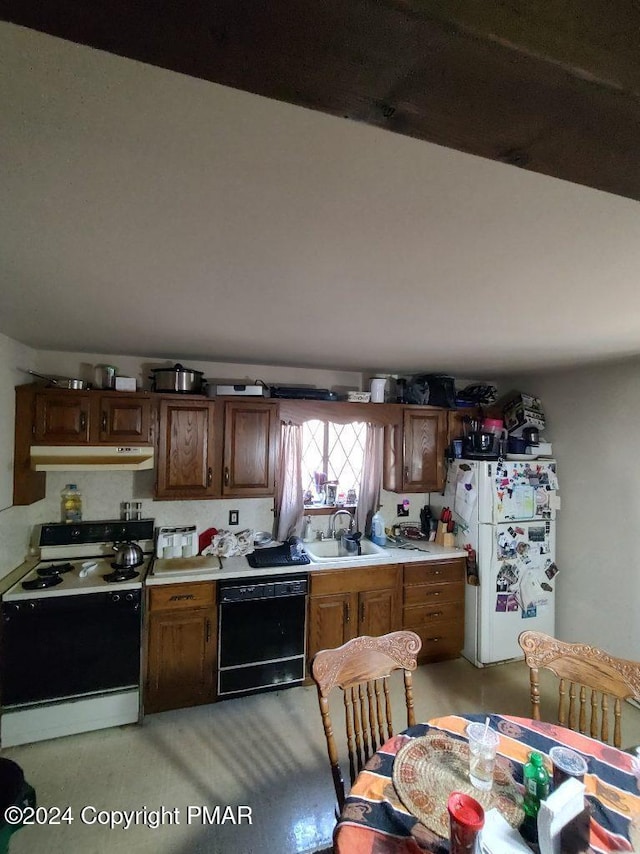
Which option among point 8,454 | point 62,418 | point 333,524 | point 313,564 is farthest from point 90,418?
point 333,524

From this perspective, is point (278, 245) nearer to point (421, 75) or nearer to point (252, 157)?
point (252, 157)

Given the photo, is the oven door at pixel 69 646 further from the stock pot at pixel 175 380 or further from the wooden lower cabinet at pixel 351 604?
the stock pot at pixel 175 380

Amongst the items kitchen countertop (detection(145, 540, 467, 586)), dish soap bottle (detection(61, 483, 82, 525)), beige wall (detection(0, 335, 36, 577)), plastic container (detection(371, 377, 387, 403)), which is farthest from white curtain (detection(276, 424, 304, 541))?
beige wall (detection(0, 335, 36, 577))

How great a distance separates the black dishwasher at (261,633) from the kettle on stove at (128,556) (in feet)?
2.03

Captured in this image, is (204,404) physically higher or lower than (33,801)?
higher

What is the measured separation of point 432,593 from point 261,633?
54.0 inches

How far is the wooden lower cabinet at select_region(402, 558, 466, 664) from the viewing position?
2941 mm

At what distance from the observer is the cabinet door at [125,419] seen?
2.51m

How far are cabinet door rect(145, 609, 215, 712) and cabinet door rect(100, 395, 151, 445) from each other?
1.18m

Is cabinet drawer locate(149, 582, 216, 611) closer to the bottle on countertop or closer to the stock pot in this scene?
the bottle on countertop

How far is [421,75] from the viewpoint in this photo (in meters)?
0.35

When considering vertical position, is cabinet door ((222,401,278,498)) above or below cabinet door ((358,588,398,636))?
above

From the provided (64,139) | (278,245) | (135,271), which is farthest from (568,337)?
(64,139)

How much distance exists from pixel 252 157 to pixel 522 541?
10.6 ft
